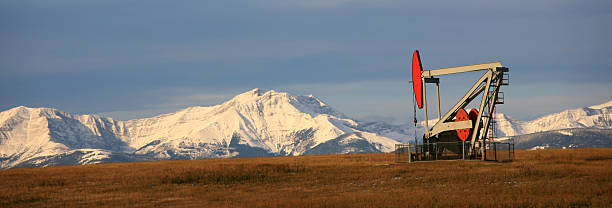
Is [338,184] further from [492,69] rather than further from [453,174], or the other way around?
[492,69]

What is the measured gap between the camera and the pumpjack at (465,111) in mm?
52219

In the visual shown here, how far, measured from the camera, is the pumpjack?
52.2m

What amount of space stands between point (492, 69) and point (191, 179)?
919 inches

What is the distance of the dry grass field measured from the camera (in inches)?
1337

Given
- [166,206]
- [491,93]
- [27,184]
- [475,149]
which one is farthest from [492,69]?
[27,184]

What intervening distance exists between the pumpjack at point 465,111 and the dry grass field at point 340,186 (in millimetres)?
2653

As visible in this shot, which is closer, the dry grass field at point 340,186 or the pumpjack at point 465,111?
the dry grass field at point 340,186

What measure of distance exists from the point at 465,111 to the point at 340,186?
597 inches

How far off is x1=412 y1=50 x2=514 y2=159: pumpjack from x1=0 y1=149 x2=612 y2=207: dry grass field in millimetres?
2653

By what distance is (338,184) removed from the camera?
44000 mm

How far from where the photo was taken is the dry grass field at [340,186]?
34.0m

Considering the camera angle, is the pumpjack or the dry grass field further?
the pumpjack

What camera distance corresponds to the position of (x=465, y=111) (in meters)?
53.3

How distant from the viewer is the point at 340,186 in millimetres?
42750
